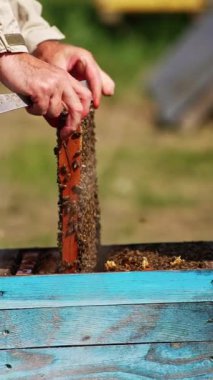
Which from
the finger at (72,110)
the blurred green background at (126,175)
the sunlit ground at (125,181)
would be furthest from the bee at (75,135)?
the sunlit ground at (125,181)

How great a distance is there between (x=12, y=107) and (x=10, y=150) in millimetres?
4831

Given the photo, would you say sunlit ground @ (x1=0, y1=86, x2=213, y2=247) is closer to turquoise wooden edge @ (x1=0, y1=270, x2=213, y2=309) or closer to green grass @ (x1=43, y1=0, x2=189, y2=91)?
turquoise wooden edge @ (x1=0, y1=270, x2=213, y2=309)

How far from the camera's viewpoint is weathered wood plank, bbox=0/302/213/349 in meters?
2.44

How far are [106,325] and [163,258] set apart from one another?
0.43 metres

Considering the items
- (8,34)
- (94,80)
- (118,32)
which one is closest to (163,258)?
(94,80)

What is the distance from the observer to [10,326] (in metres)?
2.43

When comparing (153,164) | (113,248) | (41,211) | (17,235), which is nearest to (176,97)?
(153,164)

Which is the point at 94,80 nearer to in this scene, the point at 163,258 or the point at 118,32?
the point at 163,258

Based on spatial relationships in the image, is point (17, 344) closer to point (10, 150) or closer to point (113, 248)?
point (113, 248)

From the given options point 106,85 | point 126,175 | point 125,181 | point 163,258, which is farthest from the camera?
point 126,175

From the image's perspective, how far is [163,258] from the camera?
2.82 m

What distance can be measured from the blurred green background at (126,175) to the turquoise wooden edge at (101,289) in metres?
1.16

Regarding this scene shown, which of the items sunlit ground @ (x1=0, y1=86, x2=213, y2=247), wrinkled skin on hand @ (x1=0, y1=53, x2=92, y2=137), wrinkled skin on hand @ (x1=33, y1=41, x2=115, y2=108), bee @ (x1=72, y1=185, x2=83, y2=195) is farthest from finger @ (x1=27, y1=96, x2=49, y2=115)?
sunlit ground @ (x1=0, y1=86, x2=213, y2=247)

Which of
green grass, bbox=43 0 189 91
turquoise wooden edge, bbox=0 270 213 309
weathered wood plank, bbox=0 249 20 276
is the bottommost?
green grass, bbox=43 0 189 91
